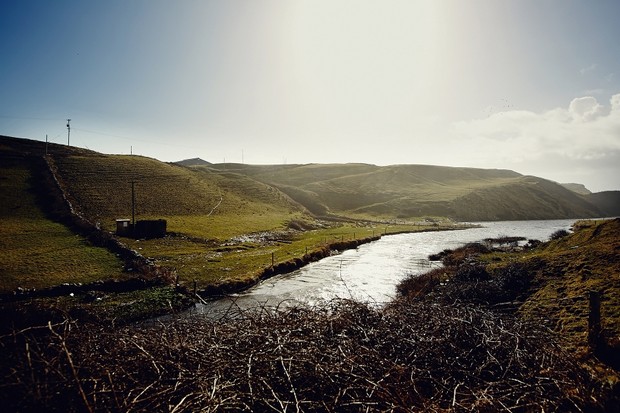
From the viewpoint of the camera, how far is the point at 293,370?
5.11 meters

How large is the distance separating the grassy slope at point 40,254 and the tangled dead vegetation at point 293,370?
30179 mm

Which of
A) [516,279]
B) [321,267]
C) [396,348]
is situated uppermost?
[396,348]

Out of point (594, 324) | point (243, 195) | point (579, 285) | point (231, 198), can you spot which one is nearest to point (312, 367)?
point (594, 324)

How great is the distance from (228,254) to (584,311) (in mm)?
41612

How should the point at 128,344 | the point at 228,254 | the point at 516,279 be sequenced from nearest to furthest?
the point at 128,344
the point at 516,279
the point at 228,254

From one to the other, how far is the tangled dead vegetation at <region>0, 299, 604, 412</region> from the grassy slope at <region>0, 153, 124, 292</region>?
99.0ft

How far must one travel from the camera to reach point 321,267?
140 ft

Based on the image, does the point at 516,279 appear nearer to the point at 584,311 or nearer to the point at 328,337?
the point at 584,311

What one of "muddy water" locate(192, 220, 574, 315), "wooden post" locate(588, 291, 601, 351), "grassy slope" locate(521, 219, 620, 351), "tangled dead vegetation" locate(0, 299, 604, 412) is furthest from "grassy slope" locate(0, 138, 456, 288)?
"wooden post" locate(588, 291, 601, 351)

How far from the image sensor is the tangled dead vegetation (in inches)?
161

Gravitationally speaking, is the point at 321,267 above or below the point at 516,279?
below

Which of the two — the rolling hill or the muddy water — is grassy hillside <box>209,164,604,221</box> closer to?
the rolling hill

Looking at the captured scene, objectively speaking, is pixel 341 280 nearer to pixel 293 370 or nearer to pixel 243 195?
pixel 293 370

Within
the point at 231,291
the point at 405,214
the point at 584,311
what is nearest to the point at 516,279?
the point at 584,311
